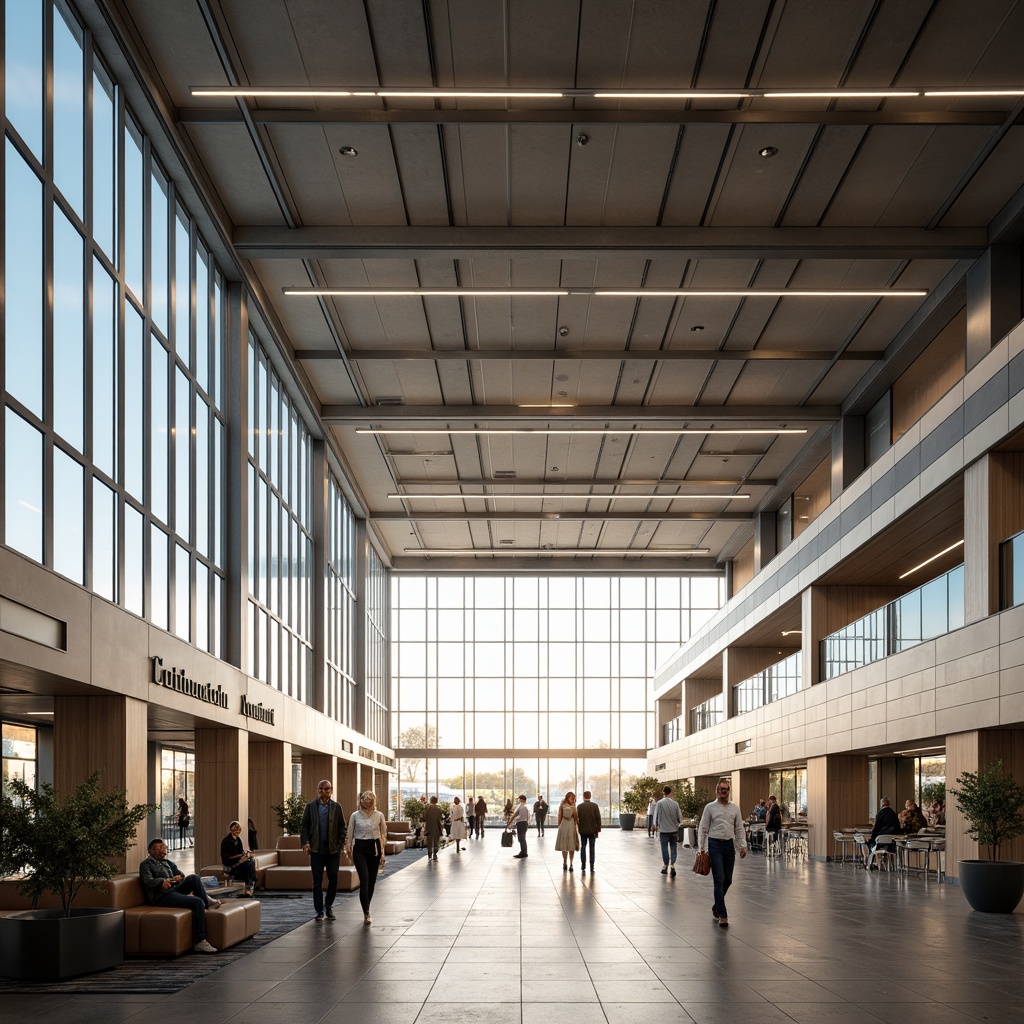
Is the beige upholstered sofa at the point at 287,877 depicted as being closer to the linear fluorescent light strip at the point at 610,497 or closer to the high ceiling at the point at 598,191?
the high ceiling at the point at 598,191

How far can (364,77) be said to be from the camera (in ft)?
51.3

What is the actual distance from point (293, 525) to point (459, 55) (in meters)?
15.7

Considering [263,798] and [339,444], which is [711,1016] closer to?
[263,798]

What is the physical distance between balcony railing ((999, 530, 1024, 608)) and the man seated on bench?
465 inches

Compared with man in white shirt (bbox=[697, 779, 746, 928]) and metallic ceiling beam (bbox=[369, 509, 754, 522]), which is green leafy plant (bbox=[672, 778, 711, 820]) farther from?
man in white shirt (bbox=[697, 779, 746, 928])

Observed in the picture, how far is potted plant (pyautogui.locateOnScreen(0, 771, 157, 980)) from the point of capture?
9883mm

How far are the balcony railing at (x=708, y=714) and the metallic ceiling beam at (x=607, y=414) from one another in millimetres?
16100

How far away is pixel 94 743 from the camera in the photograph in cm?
1467

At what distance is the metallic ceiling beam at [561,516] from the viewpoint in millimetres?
41688

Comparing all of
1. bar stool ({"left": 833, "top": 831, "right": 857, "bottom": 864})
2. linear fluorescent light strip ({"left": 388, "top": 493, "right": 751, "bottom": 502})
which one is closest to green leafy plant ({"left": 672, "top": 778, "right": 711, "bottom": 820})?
bar stool ({"left": 833, "top": 831, "right": 857, "bottom": 864})

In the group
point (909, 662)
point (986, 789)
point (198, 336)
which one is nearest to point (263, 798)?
point (198, 336)

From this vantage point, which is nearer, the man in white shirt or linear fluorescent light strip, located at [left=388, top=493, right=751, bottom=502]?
the man in white shirt

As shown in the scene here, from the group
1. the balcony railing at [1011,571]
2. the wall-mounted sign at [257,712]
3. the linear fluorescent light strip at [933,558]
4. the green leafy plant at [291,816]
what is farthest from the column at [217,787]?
the linear fluorescent light strip at [933,558]

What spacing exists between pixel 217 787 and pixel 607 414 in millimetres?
13310
